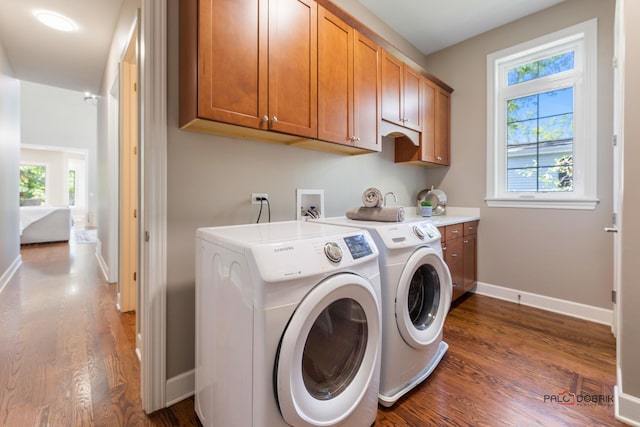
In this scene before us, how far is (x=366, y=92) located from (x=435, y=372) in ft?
6.43

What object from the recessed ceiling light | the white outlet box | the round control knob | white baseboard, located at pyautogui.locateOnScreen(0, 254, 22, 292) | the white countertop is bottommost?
white baseboard, located at pyautogui.locateOnScreen(0, 254, 22, 292)

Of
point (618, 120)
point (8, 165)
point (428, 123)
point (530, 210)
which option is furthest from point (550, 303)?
point (8, 165)

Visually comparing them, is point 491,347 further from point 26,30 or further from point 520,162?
point 26,30

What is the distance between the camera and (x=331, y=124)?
6.17ft

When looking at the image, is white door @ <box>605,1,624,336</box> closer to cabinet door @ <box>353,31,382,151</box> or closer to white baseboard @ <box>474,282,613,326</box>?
white baseboard @ <box>474,282,613,326</box>

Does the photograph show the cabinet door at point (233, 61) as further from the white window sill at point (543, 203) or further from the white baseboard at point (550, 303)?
the white baseboard at point (550, 303)

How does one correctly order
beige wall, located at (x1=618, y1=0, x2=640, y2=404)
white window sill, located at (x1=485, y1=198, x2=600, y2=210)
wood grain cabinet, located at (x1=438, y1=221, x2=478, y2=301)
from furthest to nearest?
wood grain cabinet, located at (x1=438, y1=221, x2=478, y2=301) < white window sill, located at (x1=485, y1=198, x2=600, y2=210) < beige wall, located at (x1=618, y1=0, x2=640, y2=404)

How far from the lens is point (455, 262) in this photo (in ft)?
8.87

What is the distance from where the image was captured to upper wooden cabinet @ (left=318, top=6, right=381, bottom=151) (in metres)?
1.83

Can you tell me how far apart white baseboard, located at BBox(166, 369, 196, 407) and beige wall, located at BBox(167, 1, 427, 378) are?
30 millimetres

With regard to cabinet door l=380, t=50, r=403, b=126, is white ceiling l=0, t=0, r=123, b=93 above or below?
above

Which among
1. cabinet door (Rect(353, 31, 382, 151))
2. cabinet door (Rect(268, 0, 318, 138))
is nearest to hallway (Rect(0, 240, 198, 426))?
cabinet door (Rect(268, 0, 318, 138))

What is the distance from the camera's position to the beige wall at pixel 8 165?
313 centimetres

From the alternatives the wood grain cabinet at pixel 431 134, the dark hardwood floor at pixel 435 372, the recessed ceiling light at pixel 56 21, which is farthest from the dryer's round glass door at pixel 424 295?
the recessed ceiling light at pixel 56 21
